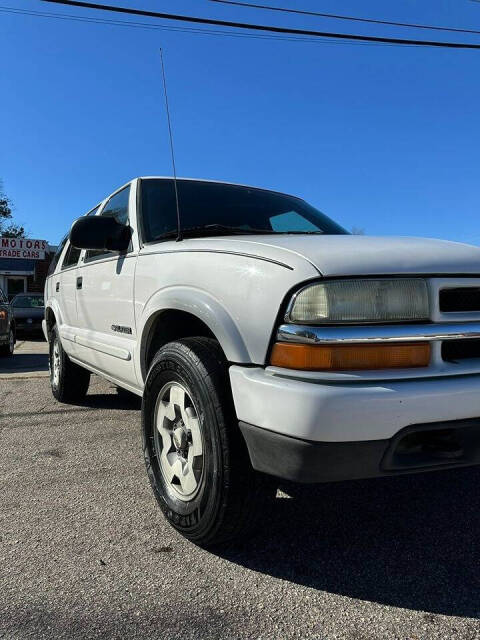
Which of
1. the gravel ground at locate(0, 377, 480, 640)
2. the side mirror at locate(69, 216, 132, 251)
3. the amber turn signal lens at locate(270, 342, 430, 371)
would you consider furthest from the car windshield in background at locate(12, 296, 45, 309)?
the amber turn signal lens at locate(270, 342, 430, 371)

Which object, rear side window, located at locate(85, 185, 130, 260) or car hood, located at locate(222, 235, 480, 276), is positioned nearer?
car hood, located at locate(222, 235, 480, 276)

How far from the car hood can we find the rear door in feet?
3.90

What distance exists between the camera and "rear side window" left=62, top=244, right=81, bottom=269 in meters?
4.66

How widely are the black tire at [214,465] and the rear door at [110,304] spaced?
88cm

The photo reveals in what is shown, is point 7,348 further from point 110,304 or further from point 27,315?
point 110,304

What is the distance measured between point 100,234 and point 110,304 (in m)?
0.52

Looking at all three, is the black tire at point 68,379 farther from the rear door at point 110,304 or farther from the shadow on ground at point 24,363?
the shadow on ground at point 24,363

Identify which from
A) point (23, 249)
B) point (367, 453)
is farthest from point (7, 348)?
point (23, 249)

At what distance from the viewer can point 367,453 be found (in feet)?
5.73

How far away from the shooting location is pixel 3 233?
1813 inches

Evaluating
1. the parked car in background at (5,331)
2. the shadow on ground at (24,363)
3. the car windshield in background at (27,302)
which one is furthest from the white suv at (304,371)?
the car windshield in background at (27,302)

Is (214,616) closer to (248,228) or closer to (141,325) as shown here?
(141,325)

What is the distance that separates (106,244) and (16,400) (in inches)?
121

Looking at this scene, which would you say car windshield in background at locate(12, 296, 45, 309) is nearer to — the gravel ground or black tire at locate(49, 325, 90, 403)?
black tire at locate(49, 325, 90, 403)
